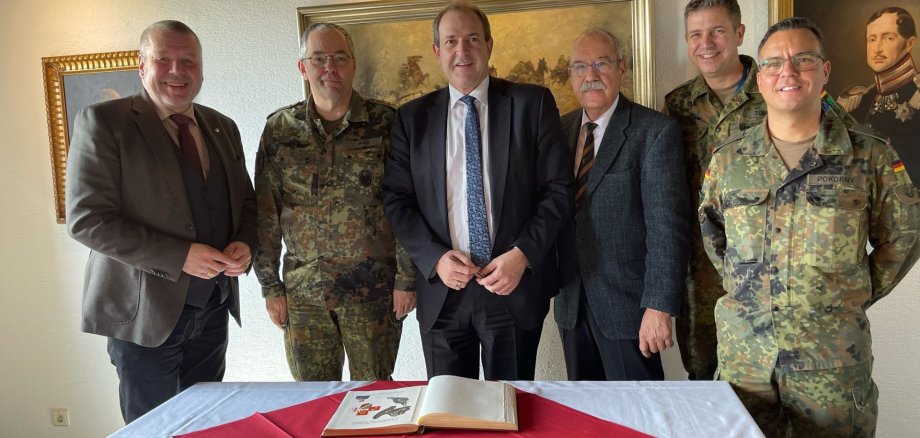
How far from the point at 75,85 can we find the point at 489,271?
247cm

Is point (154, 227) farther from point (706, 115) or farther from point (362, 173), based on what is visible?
point (706, 115)

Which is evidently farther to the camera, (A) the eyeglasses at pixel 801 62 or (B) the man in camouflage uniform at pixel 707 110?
(B) the man in camouflage uniform at pixel 707 110

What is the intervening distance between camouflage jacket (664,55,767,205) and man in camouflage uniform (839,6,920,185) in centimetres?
70

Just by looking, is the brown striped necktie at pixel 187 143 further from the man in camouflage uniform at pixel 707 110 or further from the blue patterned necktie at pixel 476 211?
the man in camouflage uniform at pixel 707 110

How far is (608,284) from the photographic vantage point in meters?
2.10

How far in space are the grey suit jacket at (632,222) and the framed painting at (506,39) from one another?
655mm

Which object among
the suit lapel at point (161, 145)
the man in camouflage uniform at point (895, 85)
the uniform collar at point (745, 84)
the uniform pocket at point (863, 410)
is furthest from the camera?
the man in camouflage uniform at point (895, 85)

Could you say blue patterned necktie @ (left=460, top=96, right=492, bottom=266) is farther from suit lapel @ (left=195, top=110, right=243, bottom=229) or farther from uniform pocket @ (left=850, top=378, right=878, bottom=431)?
uniform pocket @ (left=850, top=378, right=878, bottom=431)

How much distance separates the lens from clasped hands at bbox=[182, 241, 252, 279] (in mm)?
1993

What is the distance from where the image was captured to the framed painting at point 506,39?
2678 millimetres

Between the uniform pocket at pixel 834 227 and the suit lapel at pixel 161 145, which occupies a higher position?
the suit lapel at pixel 161 145

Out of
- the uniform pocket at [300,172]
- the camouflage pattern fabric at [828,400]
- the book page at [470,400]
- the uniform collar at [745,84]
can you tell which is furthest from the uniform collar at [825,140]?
the uniform pocket at [300,172]

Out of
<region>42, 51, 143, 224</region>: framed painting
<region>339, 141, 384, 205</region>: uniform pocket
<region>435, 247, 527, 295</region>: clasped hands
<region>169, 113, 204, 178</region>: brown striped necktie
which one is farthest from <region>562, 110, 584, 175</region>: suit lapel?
<region>42, 51, 143, 224</region>: framed painting

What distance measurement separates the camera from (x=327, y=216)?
89.0 inches
